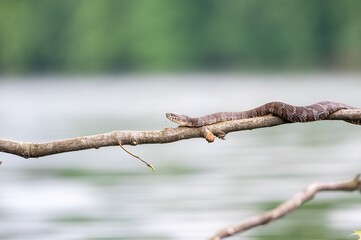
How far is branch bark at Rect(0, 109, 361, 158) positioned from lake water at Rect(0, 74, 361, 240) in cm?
762

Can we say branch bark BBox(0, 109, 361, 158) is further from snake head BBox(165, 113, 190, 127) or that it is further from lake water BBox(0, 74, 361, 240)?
lake water BBox(0, 74, 361, 240)

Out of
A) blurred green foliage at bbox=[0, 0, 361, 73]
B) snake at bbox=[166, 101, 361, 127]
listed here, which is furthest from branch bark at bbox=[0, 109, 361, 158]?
blurred green foliage at bbox=[0, 0, 361, 73]

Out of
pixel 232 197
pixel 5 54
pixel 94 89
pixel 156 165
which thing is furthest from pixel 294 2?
pixel 232 197

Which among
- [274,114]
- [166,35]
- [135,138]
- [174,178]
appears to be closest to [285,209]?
[135,138]

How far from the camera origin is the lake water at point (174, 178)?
19891mm

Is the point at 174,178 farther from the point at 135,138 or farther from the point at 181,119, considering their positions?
the point at 135,138

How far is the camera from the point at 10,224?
20844mm

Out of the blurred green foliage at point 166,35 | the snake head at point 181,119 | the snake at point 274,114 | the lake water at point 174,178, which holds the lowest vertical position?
the blurred green foliage at point 166,35

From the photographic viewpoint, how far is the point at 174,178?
1119 inches

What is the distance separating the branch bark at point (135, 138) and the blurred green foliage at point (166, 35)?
95.6 meters

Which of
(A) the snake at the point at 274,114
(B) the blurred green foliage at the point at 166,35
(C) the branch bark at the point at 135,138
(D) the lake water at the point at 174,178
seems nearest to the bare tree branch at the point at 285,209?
(C) the branch bark at the point at 135,138

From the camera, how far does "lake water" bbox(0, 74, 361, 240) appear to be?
1989cm

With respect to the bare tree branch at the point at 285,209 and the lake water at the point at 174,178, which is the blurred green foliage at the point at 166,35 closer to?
the lake water at the point at 174,178

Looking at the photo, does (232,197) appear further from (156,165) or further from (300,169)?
(156,165)
